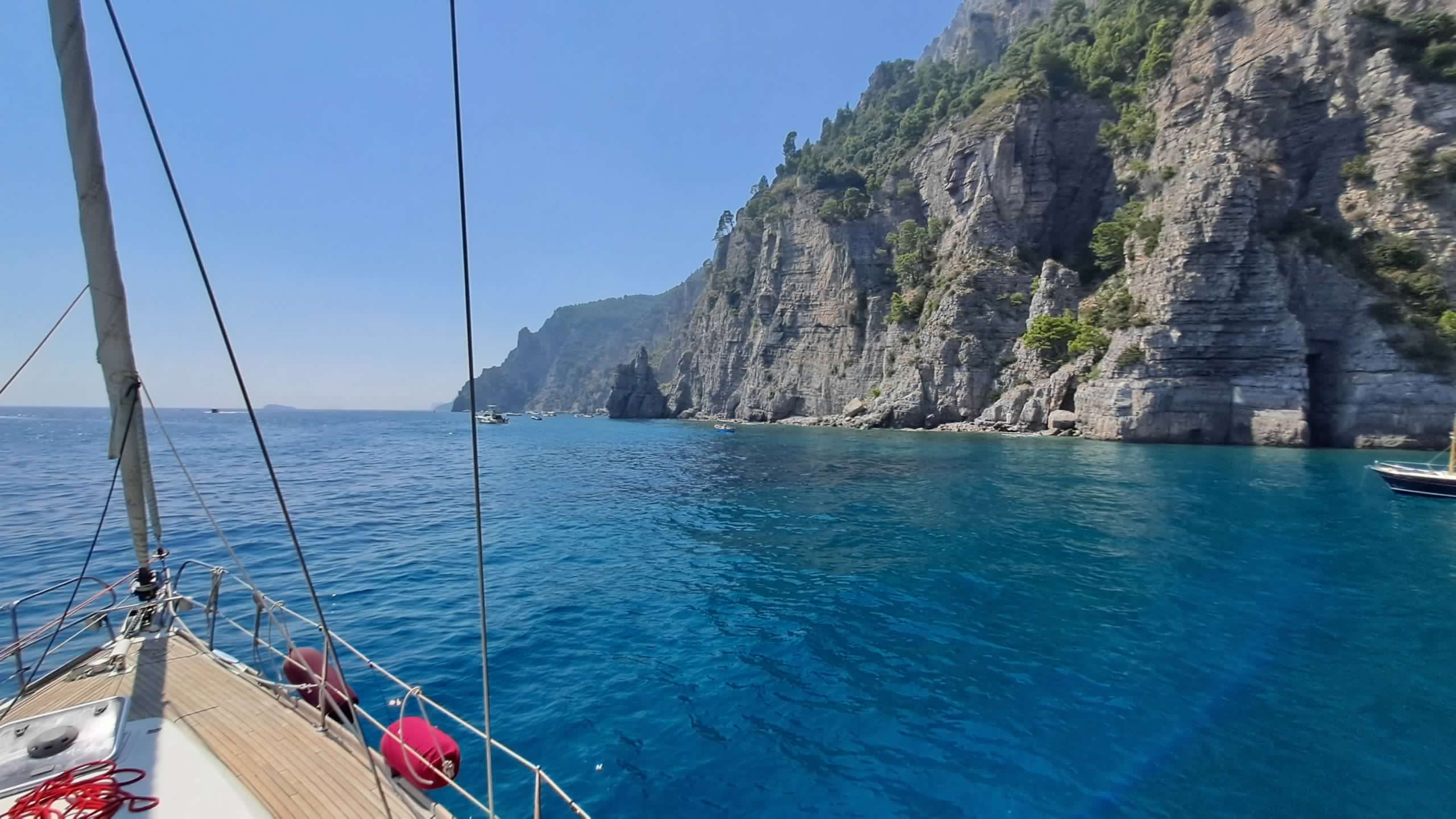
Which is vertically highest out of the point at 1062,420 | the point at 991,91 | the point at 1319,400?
the point at 991,91

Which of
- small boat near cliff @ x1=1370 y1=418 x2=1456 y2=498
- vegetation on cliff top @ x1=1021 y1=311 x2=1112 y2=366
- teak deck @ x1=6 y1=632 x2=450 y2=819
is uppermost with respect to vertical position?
vegetation on cliff top @ x1=1021 y1=311 x2=1112 y2=366

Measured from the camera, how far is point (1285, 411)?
142 ft

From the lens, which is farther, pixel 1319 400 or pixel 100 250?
pixel 1319 400

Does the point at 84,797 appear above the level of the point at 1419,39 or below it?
below

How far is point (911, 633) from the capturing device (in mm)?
11164

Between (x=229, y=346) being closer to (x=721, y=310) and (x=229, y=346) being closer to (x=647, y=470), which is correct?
(x=647, y=470)

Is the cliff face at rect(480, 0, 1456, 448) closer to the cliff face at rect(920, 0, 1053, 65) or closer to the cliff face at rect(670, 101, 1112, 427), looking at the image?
the cliff face at rect(670, 101, 1112, 427)

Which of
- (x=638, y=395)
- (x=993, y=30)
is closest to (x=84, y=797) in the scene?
(x=638, y=395)

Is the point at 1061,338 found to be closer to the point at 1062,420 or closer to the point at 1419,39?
Answer: the point at 1062,420

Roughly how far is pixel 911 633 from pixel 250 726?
9.82m

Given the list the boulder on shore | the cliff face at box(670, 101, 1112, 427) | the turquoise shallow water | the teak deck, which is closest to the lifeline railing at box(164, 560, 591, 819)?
the teak deck

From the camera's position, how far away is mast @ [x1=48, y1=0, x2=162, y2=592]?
519 centimetres

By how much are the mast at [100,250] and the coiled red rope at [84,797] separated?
10.2ft

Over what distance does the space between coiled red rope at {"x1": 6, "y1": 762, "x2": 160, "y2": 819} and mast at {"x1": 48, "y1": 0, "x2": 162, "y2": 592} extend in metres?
3.11
